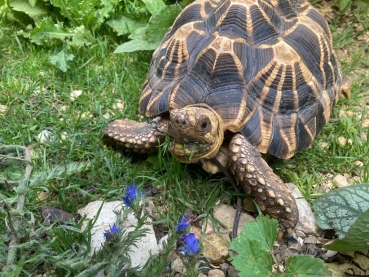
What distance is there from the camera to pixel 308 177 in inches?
100

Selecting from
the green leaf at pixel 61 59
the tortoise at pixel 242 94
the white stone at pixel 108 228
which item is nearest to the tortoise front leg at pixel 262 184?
the tortoise at pixel 242 94

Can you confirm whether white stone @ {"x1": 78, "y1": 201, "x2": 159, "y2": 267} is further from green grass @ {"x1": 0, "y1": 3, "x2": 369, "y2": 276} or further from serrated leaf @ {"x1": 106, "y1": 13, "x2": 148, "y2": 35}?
serrated leaf @ {"x1": 106, "y1": 13, "x2": 148, "y2": 35}

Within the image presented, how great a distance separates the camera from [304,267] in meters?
1.73

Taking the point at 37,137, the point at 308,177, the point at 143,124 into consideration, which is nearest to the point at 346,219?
the point at 308,177

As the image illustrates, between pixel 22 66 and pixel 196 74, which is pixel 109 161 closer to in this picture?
pixel 196 74

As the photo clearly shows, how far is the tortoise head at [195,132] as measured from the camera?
6.75ft

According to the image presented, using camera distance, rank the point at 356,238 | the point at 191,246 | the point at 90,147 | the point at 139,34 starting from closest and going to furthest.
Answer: the point at 191,246 → the point at 356,238 → the point at 90,147 → the point at 139,34

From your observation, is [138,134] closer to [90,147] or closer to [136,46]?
[90,147]

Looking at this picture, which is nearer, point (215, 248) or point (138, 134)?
point (215, 248)

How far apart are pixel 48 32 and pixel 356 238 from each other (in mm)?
2681

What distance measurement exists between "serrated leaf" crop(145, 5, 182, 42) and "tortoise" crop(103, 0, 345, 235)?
569mm

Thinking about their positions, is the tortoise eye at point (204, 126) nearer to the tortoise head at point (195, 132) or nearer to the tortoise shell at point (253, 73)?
the tortoise head at point (195, 132)

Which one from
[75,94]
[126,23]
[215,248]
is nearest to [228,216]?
[215,248]

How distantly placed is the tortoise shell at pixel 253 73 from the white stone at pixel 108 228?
0.61 m
